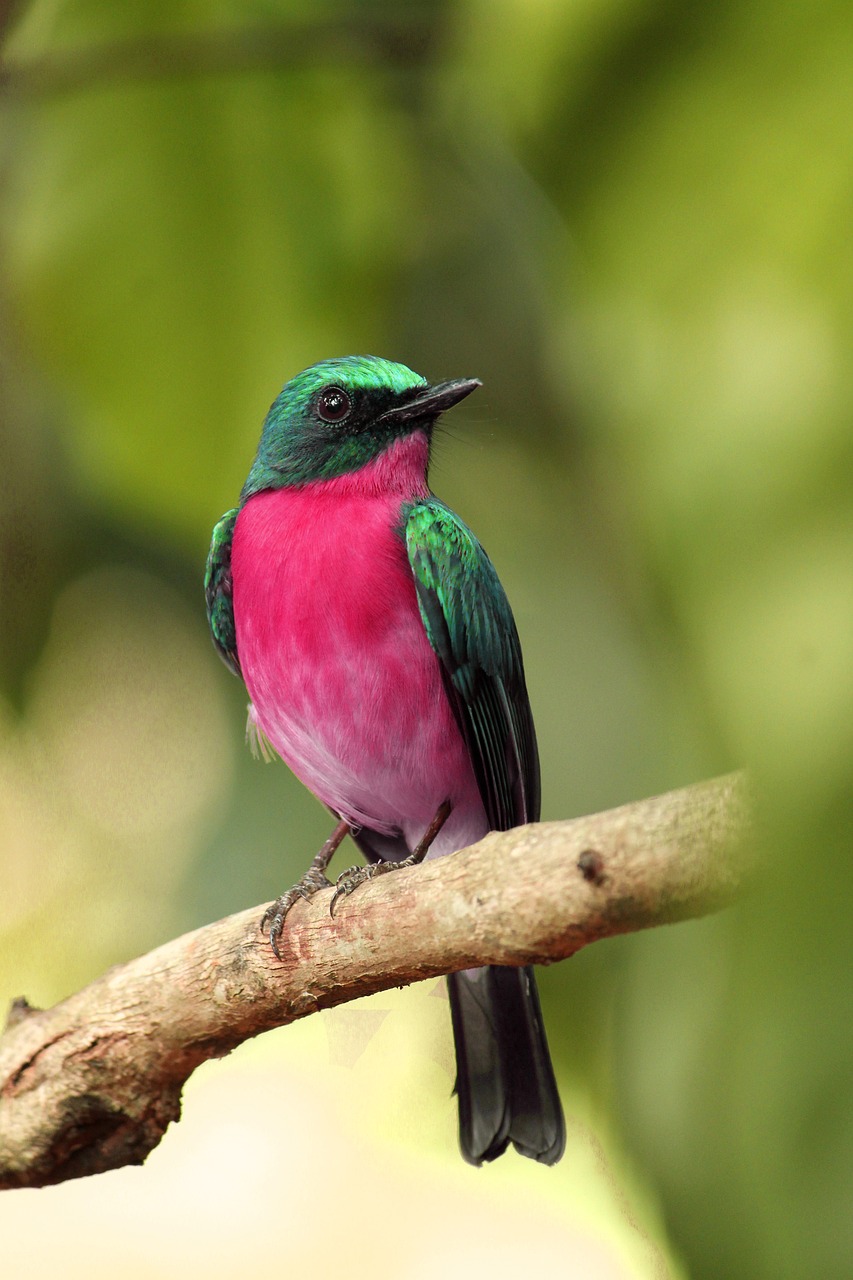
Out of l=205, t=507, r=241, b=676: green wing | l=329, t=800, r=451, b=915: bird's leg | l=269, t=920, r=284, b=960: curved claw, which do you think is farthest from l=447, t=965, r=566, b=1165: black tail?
l=205, t=507, r=241, b=676: green wing

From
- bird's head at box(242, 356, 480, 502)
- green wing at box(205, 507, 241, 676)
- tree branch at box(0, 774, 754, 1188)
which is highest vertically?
bird's head at box(242, 356, 480, 502)

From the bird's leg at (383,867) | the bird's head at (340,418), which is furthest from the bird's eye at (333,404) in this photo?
the bird's leg at (383,867)

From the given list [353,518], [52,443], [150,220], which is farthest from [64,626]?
[150,220]

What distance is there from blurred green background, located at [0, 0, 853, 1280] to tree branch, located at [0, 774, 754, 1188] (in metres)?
0.05

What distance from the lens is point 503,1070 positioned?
53.3 inches

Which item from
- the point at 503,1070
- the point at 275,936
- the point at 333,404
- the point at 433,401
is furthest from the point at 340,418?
the point at 503,1070

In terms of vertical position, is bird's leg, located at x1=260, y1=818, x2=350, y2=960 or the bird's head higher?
the bird's head

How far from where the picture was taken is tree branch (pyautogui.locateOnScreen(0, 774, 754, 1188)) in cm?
68

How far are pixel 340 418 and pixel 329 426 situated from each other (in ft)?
0.07

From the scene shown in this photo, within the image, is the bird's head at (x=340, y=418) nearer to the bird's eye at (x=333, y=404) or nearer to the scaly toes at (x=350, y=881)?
the bird's eye at (x=333, y=404)

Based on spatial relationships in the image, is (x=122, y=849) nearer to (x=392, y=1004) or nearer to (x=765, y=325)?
(x=392, y=1004)

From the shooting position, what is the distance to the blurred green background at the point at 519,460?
0.29 m

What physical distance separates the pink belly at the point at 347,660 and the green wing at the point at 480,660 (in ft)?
0.09

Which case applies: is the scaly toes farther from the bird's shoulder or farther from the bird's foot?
the bird's shoulder
